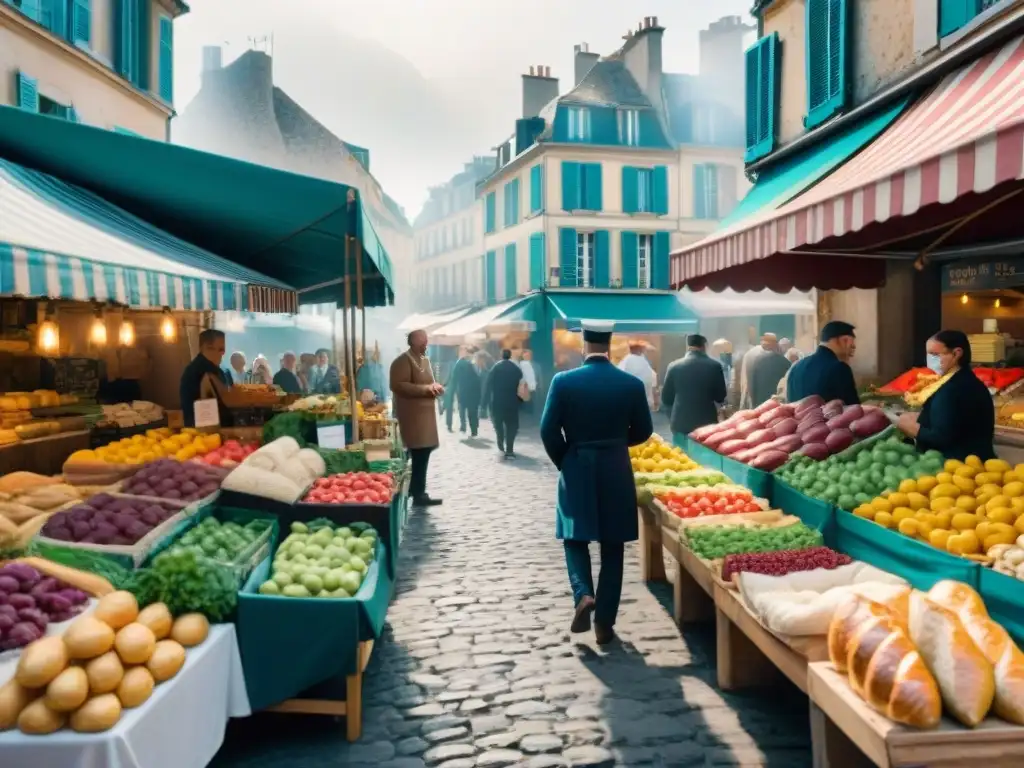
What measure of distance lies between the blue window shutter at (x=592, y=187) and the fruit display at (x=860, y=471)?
68.4 ft

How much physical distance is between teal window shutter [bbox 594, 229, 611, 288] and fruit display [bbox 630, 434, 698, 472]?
18.1 m

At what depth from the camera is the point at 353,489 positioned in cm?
595

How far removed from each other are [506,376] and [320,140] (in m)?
Result: 22.8

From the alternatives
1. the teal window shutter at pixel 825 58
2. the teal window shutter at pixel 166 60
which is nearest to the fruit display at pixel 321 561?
the teal window shutter at pixel 825 58

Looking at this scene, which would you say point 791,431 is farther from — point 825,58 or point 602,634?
point 825,58

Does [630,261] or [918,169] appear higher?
[630,261]

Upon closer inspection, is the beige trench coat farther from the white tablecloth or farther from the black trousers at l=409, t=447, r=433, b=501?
the white tablecloth

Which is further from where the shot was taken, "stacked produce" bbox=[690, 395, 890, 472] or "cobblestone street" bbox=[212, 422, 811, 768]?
"stacked produce" bbox=[690, 395, 890, 472]

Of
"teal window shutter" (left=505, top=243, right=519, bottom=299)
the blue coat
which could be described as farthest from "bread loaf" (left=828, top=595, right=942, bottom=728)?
"teal window shutter" (left=505, top=243, right=519, bottom=299)

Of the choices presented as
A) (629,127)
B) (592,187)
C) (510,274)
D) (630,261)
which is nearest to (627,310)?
(630,261)

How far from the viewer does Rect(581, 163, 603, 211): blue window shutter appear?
26156 mm

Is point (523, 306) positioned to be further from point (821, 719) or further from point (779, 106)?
point (821, 719)

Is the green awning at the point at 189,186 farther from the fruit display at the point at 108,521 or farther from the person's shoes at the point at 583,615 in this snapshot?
the person's shoes at the point at 583,615

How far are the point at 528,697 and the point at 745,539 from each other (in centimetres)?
166
